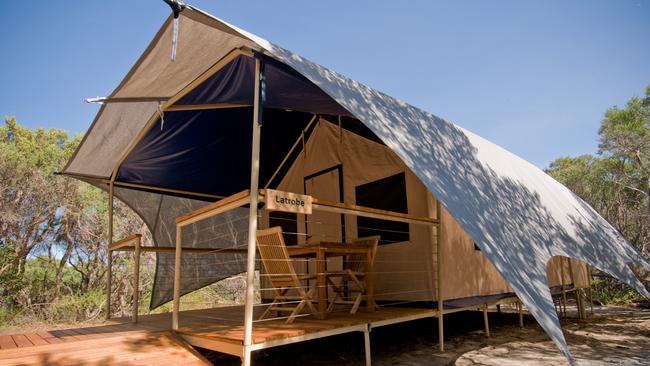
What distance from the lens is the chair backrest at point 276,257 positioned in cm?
351

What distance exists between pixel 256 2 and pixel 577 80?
833cm

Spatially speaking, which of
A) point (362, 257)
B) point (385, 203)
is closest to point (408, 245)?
point (385, 203)

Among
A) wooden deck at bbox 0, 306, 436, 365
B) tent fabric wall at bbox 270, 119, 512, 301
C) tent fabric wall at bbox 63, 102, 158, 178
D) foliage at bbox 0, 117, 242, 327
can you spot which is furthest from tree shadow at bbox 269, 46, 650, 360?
foliage at bbox 0, 117, 242, 327

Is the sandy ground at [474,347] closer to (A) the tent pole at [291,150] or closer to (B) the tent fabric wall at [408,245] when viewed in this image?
(B) the tent fabric wall at [408,245]

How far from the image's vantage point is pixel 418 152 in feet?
11.1

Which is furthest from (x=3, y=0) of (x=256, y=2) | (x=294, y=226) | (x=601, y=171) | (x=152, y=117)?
(x=601, y=171)

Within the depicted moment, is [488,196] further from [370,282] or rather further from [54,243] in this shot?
[54,243]

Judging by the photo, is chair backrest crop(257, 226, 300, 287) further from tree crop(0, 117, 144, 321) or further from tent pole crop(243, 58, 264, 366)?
tree crop(0, 117, 144, 321)

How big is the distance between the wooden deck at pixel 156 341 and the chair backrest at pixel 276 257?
0.37m

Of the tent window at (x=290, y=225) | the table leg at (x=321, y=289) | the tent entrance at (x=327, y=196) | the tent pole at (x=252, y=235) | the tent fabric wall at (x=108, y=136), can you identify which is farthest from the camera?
the tent window at (x=290, y=225)

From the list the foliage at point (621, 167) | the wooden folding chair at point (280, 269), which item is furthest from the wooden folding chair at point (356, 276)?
the foliage at point (621, 167)

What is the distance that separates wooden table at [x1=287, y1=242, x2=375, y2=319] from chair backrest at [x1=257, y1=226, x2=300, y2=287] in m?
0.32

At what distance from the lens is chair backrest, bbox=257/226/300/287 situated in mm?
3506

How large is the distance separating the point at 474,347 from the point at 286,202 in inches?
115
